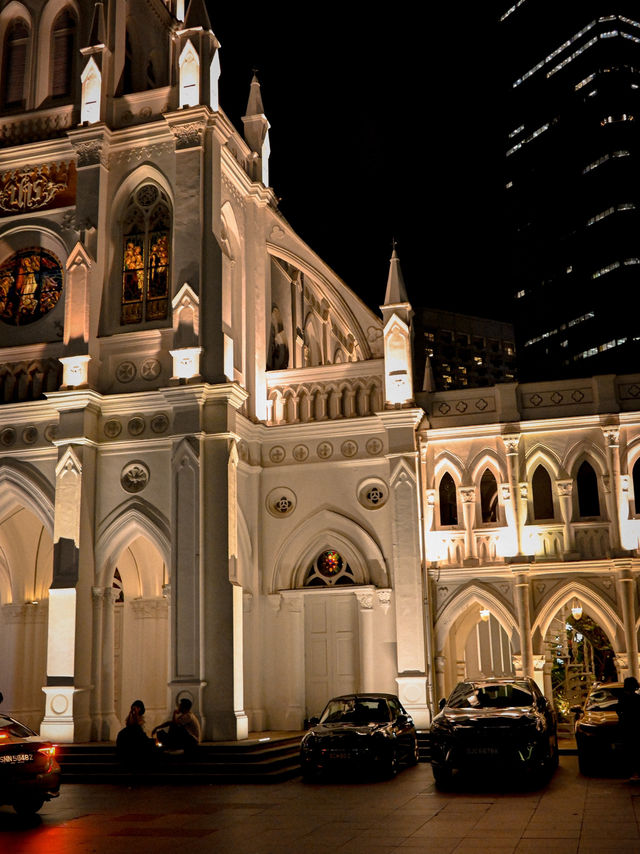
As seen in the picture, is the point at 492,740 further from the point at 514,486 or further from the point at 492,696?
the point at 514,486

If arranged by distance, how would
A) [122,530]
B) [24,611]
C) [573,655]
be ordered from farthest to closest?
[573,655] → [24,611] → [122,530]

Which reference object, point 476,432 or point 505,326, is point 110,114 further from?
point 505,326

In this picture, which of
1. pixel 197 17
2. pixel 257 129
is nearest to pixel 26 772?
pixel 197 17

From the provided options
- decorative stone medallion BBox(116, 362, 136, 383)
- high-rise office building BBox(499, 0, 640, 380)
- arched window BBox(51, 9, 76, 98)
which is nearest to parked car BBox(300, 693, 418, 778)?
decorative stone medallion BBox(116, 362, 136, 383)

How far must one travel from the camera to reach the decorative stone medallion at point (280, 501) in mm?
24578

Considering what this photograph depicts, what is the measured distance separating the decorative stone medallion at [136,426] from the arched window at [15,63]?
1035 centimetres

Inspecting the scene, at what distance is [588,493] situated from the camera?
2442 centimetres

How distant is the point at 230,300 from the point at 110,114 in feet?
20.0

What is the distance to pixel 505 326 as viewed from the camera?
8100 centimetres

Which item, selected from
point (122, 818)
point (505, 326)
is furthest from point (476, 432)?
point (505, 326)

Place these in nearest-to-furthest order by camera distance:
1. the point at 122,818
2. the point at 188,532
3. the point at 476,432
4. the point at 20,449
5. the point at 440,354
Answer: the point at 122,818 < the point at 188,532 < the point at 20,449 < the point at 476,432 < the point at 440,354

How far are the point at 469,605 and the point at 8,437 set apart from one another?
40.1 feet

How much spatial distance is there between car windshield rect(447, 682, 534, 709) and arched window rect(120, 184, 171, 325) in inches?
483

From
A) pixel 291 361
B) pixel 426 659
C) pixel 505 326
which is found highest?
pixel 505 326
